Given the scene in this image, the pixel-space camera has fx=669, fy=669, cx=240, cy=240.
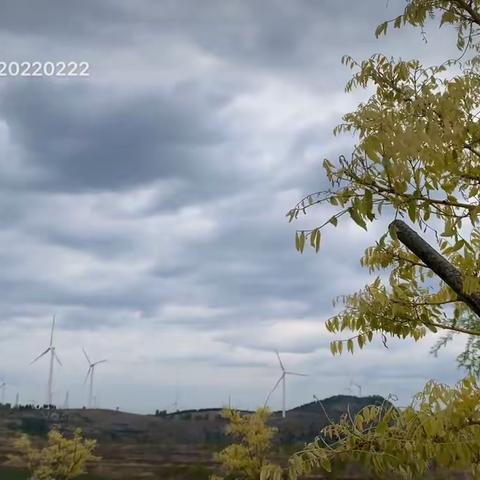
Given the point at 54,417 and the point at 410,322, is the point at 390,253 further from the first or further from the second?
the point at 54,417

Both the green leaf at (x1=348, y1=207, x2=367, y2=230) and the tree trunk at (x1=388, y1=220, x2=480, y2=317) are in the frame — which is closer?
the green leaf at (x1=348, y1=207, x2=367, y2=230)

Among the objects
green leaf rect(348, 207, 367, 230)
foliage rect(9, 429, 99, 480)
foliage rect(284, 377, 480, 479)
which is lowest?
foliage rect(9, 429, 99, 480)

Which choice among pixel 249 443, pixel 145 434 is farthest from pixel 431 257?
pixel 145 434

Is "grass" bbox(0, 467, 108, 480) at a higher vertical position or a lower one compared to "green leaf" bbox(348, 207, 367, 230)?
lower

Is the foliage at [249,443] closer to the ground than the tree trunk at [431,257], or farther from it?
closer to the ground

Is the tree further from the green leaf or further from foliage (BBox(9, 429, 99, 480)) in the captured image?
foliage (BBox(9, 429, 99, 480))

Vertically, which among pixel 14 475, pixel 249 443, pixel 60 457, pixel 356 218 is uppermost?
pixel 356 218

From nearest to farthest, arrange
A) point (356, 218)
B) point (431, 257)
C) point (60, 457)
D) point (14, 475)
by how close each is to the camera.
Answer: point (356, 218) → point (431, 257) → point (60, 457) → point (14, 475)

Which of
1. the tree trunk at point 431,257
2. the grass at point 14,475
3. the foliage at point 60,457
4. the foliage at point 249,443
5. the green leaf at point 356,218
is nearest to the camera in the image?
the green leaf at point 356,218

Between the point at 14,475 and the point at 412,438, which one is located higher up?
the point at 412,438

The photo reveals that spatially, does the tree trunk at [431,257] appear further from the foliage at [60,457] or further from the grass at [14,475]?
the grass at [14,475]

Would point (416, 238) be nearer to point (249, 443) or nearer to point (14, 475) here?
point (249, 443)

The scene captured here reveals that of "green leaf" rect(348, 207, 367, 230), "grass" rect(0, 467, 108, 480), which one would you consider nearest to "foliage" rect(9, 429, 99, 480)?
"grass" rect(0, 467, 108, 480)

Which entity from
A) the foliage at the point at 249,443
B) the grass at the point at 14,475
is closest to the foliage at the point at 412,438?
the foliage at the point at 249,443
